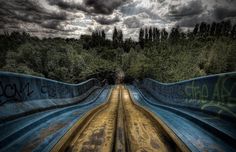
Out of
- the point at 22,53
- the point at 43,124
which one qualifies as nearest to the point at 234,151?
the point at 43,124

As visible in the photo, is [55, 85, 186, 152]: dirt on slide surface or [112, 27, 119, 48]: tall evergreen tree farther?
[112, 27, 119, 48]: tall evergreen tree

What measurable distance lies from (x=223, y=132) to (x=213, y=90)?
1898mm

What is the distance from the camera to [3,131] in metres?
3.48

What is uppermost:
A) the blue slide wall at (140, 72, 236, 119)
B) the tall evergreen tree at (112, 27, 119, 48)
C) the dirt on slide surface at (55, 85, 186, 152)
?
the tall evergreen tree at (112, 27, 119, 48)

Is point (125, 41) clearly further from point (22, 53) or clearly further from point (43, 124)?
point (43, 124)

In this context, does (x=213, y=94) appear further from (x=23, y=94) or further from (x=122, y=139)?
(x=23, y=94)

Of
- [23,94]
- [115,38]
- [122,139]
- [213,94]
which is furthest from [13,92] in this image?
[115,38]

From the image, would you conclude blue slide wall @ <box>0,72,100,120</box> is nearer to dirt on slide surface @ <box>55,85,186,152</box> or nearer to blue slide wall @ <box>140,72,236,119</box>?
dirt on slide surface @ <box>55,85,186,152</box>

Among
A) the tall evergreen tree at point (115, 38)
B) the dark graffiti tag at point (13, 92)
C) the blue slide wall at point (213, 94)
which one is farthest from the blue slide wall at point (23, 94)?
the tall evergreen tree at point (115, 38)

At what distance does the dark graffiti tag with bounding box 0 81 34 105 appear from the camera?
14.6 ft

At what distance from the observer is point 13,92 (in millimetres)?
4891

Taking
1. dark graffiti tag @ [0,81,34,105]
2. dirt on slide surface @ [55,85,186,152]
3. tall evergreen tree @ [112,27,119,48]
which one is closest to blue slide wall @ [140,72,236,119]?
dirt on slide surface @ [55,85,186,152]

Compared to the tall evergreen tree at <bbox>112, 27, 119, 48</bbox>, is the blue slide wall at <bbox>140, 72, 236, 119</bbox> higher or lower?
lower

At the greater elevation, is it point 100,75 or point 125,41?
point 125,41
